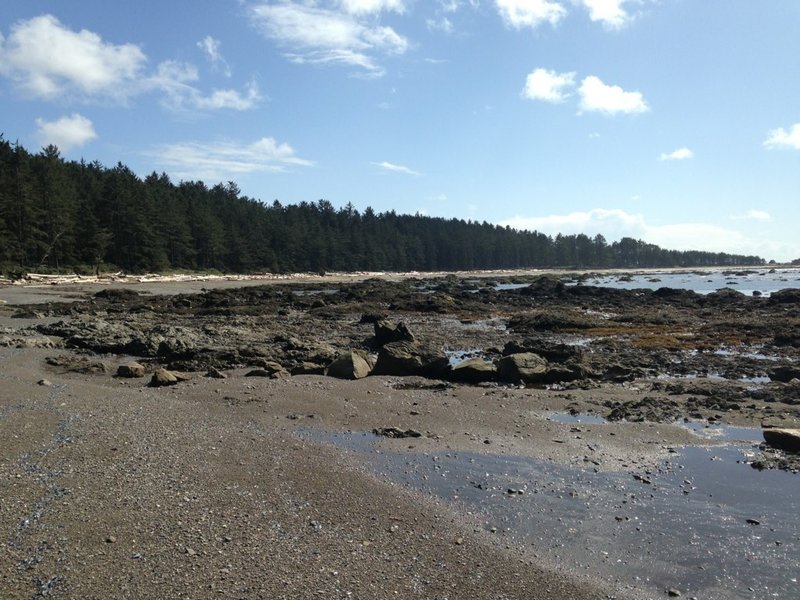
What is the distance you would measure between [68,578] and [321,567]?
2.40 m

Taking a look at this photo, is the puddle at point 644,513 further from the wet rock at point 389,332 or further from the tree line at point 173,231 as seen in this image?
the tree line at point 173,231

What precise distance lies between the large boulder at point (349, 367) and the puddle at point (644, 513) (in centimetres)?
579

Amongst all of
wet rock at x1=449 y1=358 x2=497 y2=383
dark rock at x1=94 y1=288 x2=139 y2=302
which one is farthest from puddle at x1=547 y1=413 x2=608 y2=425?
dark rock at x1=94 y1=288 x2=139 y2=302

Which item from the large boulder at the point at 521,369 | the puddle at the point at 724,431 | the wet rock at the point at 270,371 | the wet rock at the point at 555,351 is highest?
the wet rock at the point at 555,351

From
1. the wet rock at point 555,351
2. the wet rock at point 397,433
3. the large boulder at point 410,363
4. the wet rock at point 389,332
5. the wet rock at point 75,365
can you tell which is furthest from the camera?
the wet rock at point 389,332

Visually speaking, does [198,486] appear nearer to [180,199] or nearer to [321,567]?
[321,567]

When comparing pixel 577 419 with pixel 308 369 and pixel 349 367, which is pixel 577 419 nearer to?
pixel 349 367

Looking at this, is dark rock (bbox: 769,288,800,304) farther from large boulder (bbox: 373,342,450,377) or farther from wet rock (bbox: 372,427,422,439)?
wet rock (bbox: 372,427,422,439)

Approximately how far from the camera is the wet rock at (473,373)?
17.5 m

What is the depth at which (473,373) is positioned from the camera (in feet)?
57.6

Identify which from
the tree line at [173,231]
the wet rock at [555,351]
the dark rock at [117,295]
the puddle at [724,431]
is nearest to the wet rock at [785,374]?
the wet rock at [555,351]

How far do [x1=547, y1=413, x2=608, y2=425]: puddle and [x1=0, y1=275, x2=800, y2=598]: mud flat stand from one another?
97mm

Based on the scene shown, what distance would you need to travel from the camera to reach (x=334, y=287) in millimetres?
68625

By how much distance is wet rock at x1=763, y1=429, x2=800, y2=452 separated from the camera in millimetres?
10828
